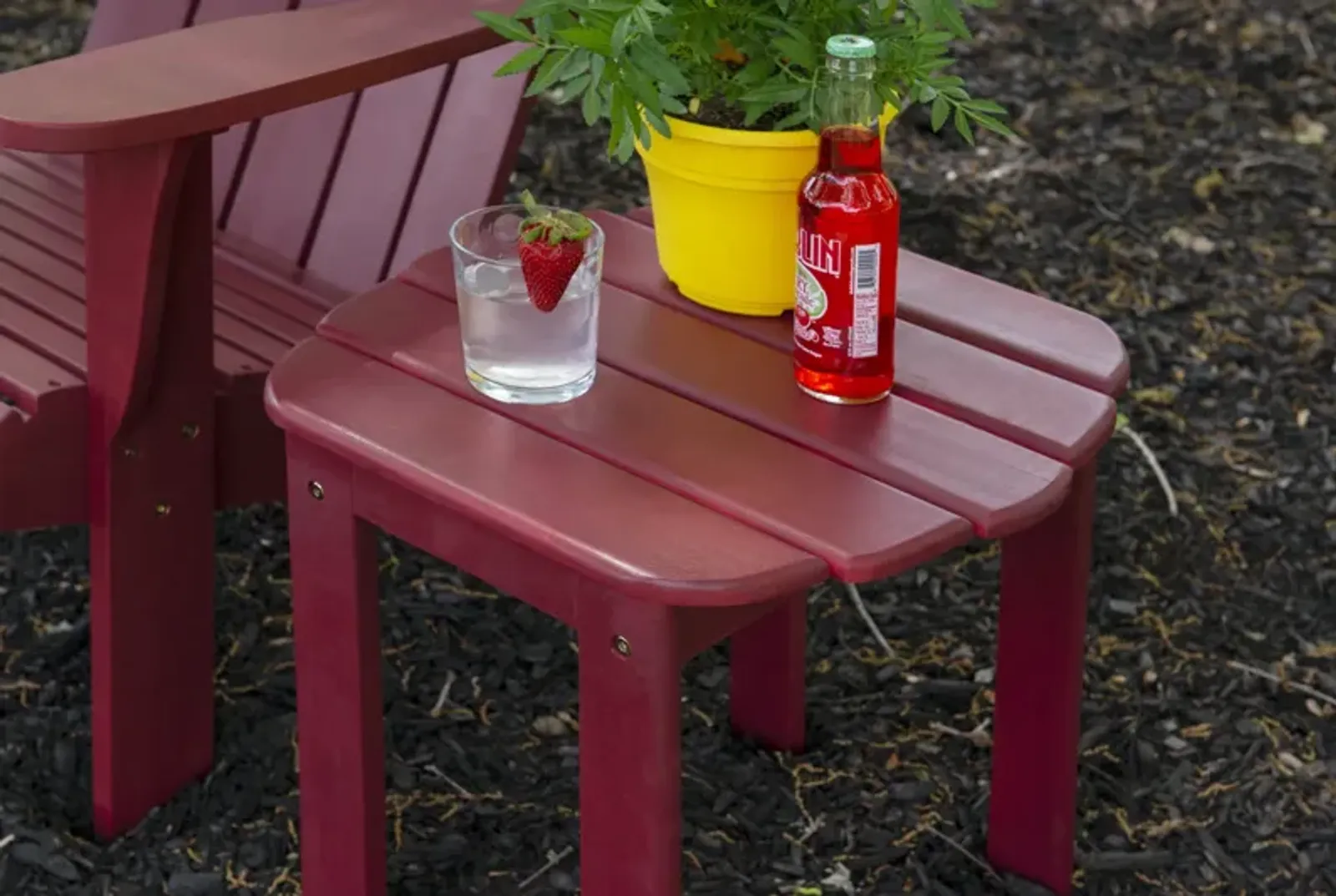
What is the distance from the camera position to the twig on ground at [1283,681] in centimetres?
231

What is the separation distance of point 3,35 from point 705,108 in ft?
8.33

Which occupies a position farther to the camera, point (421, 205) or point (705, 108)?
point (421, 205)

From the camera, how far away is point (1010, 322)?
1758mm

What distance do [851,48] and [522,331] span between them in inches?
13.3

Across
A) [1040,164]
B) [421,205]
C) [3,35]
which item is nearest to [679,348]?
[421,205]

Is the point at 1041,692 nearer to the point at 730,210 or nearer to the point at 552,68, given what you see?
the point at 730,210

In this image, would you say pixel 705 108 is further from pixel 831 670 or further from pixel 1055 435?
pixel 831 670

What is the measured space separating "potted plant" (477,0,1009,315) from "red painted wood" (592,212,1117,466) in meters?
0.04

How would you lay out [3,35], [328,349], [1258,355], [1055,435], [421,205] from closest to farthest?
[1055,435] < [328,349] < [421,205] < [1258,355] < [3,35]

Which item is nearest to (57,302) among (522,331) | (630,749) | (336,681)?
(336,681)

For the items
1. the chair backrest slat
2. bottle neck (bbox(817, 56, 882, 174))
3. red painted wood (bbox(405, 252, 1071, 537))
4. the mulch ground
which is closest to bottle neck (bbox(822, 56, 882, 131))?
bottle neck (bbox(817, 56, 882, 174))

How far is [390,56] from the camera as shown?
1782 mm

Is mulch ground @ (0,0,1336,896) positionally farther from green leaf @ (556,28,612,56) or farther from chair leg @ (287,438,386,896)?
green leaf @ (556,28,612,56)

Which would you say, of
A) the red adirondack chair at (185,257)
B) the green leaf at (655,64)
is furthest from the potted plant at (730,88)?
the red adirondack chair at (185,257)
